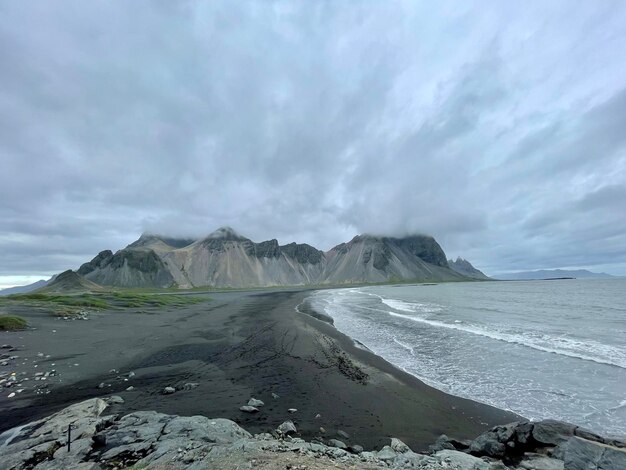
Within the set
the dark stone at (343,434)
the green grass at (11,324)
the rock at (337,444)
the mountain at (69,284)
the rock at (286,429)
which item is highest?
the mountain at (69,284)

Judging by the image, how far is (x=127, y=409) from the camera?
1257 cm

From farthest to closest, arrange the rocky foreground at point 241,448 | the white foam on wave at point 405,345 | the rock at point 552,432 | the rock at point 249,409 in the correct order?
the white foam on wave at point 405,345 → the rock at point 249,409 → the rock at point 552,432 → the rocky foreground at point 241,448

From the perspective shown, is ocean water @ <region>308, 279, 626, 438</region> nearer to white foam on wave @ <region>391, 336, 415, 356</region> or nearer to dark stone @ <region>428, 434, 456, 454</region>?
white foam on wave @ <region>391, 336, 415, 356</region>

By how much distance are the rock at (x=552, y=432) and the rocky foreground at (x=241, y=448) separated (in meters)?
0.03

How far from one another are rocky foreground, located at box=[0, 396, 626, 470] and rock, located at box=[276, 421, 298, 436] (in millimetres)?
37

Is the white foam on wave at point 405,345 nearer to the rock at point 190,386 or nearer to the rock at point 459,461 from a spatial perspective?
the rock at point 459,461

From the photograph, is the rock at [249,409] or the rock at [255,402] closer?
Result: the rock at [249,409]

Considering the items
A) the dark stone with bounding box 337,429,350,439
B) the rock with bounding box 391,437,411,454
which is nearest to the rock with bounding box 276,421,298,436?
the dark stone with bounding box 337,429,350,439

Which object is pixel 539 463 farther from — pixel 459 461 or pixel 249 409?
pixel 249 409

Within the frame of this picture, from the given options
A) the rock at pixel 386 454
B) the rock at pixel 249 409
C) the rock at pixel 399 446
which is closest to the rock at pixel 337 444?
the rock at pixel 386 454

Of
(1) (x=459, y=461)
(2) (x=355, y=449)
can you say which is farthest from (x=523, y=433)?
(2) (x=355, y=449)

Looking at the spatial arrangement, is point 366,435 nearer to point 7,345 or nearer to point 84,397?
point 84,397

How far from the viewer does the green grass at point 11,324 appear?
28.3 meters

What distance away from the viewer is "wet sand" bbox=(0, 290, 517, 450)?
12500mm
